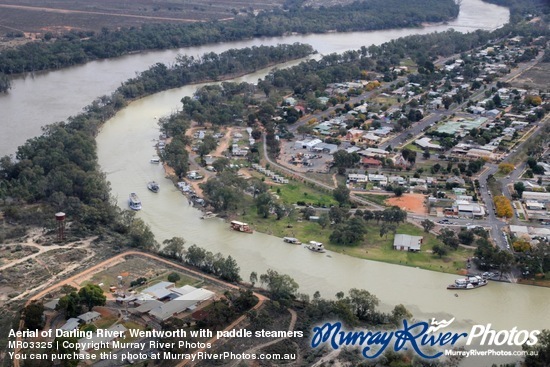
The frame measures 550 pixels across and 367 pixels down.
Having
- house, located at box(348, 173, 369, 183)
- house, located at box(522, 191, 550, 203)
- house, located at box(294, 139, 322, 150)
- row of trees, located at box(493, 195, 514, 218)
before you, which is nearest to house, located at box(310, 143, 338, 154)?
house, located at box(294, 139, 322, 150)

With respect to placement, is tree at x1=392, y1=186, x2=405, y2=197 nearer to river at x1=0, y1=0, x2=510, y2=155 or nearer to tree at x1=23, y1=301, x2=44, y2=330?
tree at x1=23, y1=301, x2=44, y2=330

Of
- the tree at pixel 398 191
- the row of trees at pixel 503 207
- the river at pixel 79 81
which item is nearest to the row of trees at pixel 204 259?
the tree at pixel 398 191

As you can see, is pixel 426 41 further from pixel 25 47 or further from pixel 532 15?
pixel 25 47

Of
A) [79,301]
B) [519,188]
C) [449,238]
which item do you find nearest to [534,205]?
[519,188]

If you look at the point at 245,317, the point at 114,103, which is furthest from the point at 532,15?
the point at 245,317

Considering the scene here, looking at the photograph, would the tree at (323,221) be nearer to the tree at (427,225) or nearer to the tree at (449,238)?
the tree at (427,225)

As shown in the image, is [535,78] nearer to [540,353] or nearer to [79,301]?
[540,353]
